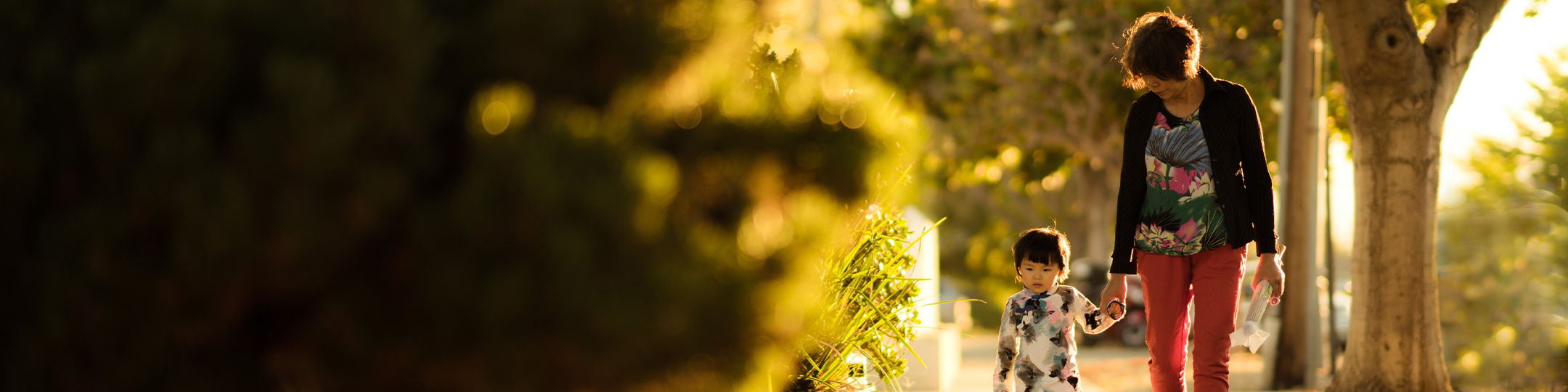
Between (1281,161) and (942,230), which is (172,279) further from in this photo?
(942,230)

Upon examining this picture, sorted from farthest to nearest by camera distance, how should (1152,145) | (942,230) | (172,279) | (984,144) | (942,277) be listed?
1. (942,277)
2. (942,230)
3. (984,144)
4. (1152,145)
5. (172,279)

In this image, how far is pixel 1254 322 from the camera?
3496 mm

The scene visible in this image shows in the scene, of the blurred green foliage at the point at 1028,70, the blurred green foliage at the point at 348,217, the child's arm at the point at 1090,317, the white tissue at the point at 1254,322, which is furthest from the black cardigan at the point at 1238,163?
the blurred green foliage at the point at 1028,70

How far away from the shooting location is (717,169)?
193cm

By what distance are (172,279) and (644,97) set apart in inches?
29.6

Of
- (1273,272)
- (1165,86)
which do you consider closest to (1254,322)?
(1273,272)

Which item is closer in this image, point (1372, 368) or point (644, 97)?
point (644, 97)

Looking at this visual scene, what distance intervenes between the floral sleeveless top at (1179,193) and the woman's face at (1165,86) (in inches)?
2.8

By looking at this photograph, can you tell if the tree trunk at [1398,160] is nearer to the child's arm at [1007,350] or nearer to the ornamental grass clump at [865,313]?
the ornamental grass clump at [865,313]

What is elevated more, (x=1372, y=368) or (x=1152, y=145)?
(x=1152, y=145)

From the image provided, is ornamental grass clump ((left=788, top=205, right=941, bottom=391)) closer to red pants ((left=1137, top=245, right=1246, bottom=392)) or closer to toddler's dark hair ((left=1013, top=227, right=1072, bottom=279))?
toddler's dark hair ((left=1013, top=227, right=1072, bottom=279))

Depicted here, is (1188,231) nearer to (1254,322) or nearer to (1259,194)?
(1259,194)

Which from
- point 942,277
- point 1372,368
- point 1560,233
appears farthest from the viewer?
point 942,277

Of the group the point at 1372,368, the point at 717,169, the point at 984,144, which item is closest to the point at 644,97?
the point at 717,169
